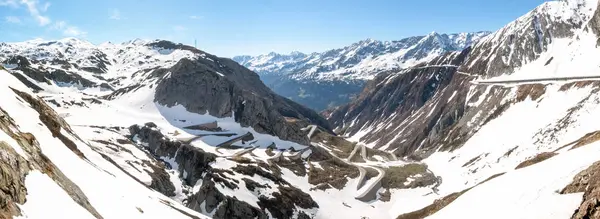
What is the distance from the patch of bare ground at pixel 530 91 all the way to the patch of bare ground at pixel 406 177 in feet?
167

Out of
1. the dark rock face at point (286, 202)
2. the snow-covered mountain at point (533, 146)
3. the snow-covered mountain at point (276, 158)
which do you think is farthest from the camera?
the dark rock face at point (286, 202)

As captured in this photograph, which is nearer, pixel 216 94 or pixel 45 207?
pixel 45 207

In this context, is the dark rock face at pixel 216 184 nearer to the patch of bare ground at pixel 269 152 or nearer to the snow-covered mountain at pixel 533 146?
the patch of bare ground at pixel 269 152

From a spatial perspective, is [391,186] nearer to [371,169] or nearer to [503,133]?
[371,169]

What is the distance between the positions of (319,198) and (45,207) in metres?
97.9

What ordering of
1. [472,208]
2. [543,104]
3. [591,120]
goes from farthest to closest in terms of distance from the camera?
1. [543,104]
2. [591,120]
3. [472,208]

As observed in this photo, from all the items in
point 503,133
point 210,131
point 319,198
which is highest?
point 503,133

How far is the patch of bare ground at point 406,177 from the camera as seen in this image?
135m

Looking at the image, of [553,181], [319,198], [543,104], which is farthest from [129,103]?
[553,181]

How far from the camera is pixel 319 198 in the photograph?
117 metres

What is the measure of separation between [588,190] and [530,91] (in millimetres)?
155615

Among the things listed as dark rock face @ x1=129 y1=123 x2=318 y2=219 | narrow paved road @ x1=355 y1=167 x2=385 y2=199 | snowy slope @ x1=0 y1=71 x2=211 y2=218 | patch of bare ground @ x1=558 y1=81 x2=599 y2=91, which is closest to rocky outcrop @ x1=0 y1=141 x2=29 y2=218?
snowy slope @ x1=0 y1=71 x2=211 y2=218

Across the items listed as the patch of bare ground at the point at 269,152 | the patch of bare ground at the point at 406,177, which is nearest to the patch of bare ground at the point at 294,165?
the patch of bare ground at the point at 269,152

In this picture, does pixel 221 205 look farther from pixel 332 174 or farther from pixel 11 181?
pixel 11 181
